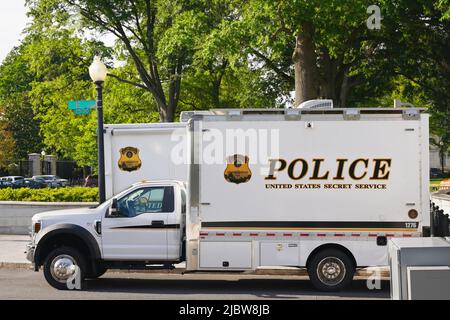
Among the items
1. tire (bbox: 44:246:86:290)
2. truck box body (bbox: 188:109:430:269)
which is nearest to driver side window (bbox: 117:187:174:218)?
truck box body (bbox: 188:109:430:269)

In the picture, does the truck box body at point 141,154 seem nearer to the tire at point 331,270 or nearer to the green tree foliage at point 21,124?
the tire at point 331,270

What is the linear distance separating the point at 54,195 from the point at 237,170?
433 inches

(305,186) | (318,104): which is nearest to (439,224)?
(305,186)

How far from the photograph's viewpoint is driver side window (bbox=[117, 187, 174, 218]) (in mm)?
12766

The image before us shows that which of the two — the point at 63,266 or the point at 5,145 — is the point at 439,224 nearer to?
the point at 63,266

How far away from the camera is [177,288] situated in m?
13.3

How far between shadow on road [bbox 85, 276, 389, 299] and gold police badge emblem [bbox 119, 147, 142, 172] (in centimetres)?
438

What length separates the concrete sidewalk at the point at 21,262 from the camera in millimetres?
14283

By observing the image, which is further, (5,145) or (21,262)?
(5,145)

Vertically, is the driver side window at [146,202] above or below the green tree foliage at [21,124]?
below

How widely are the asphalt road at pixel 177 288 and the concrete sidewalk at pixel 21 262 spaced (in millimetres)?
151

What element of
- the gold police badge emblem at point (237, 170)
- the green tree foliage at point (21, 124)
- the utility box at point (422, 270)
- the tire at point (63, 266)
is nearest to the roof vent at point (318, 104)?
the gold police badge emblem at point (237, 170)

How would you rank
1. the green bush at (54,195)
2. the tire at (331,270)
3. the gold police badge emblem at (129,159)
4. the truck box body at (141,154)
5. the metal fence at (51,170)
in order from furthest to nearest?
the metal fence at (51,170) → the green bush at (54,195) → the gold police badge emblem at (129,159) → the truck box body at (141,154) → the tire at (331,270)
